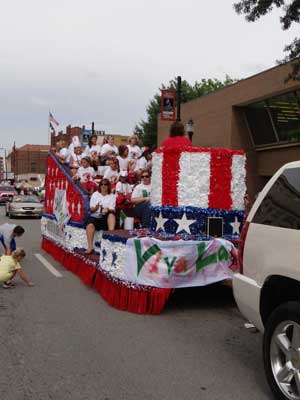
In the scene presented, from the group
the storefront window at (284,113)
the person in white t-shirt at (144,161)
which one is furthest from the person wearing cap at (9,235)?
the storefront window at (284,113)

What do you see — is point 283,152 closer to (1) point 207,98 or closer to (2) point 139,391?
(1) point 207,98

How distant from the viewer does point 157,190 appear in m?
7.75

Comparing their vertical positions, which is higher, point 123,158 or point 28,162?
point 28,162

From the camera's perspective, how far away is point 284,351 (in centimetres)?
377

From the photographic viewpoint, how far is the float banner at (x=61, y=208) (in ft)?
35.3

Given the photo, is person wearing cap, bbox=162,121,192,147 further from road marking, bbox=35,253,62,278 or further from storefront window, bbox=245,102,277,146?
storefront window, bbox=245,102,277,146

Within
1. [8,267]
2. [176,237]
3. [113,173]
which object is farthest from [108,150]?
[176,237]

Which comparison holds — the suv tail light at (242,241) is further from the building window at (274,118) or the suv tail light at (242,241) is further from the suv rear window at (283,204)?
the building window at (274,118)

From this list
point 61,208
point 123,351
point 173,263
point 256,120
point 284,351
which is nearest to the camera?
point 284,351

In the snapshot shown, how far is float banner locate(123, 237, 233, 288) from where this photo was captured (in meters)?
6.57

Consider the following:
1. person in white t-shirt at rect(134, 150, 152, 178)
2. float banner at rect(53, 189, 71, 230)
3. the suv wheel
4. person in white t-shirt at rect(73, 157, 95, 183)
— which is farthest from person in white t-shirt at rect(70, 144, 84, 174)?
the suv wheel

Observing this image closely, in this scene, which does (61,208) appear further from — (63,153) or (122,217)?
(63,153)

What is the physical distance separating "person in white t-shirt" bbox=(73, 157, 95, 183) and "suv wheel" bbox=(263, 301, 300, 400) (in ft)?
26.8

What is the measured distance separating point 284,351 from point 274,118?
22.7 metres
